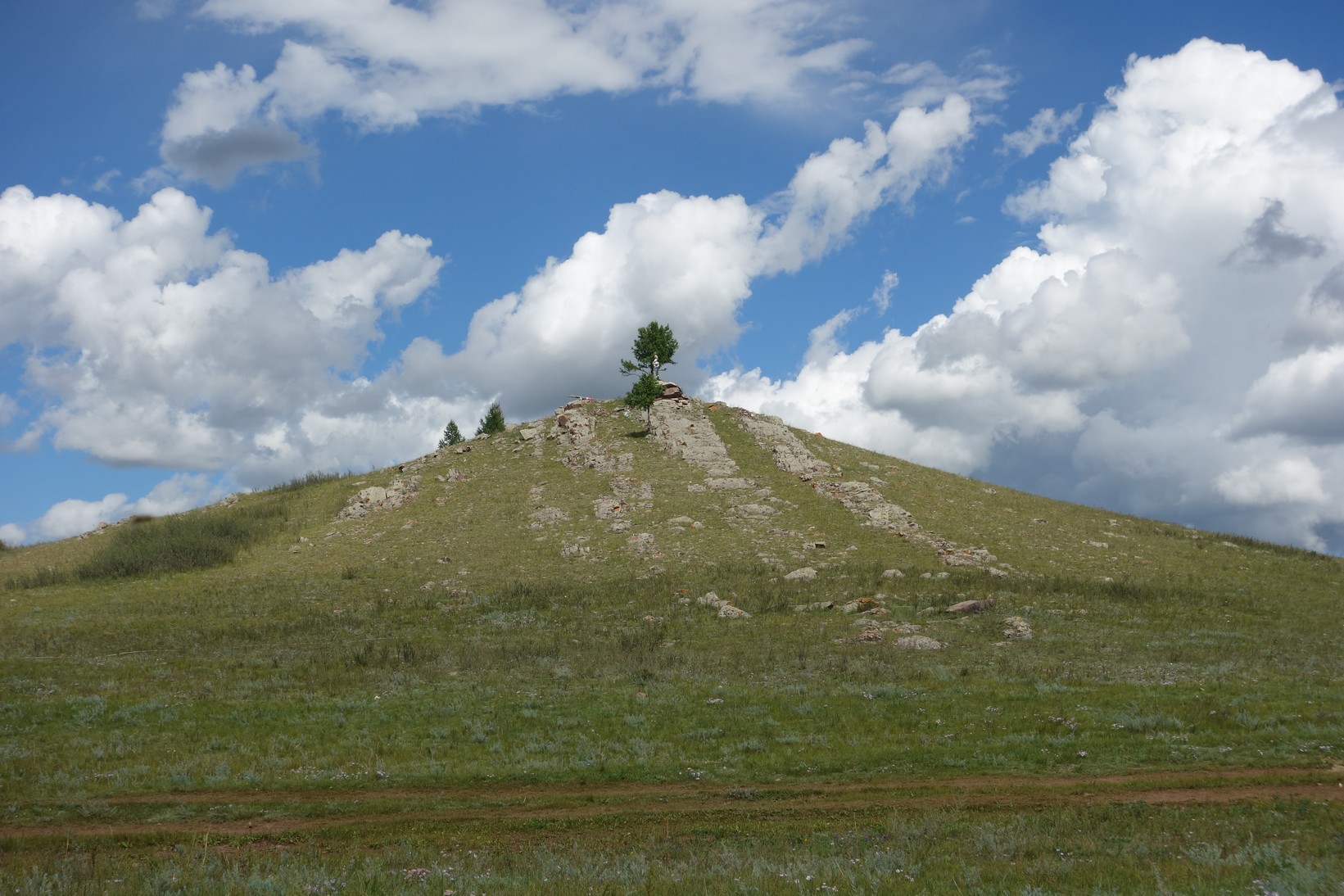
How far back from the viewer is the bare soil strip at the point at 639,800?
15484 mm

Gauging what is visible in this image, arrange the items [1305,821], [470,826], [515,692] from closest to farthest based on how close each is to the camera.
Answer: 1. [1305,821]
2. [470,826]
3. [515,692]

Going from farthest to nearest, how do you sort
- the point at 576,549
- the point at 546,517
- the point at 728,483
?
1. the point at 728,483
2. the point at 546,517
3. the point at 576,549

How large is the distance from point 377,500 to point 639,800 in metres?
55.4

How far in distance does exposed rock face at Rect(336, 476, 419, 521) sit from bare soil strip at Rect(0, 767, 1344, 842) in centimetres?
4954

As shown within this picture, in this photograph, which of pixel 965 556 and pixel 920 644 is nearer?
pixel 920 644

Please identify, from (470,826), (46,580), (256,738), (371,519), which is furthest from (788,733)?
(46,580)

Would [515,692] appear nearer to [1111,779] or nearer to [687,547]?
[1111,779]

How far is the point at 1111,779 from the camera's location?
56.0ft

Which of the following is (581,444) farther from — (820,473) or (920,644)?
(920,644)

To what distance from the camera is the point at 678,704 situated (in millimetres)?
24469

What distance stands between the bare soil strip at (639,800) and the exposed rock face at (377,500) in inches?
1951

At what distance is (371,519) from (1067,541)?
53750mm

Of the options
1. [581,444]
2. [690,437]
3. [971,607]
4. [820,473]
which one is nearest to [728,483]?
[820,473]

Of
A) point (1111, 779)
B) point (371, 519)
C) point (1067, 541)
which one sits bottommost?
point (1111, 779)
